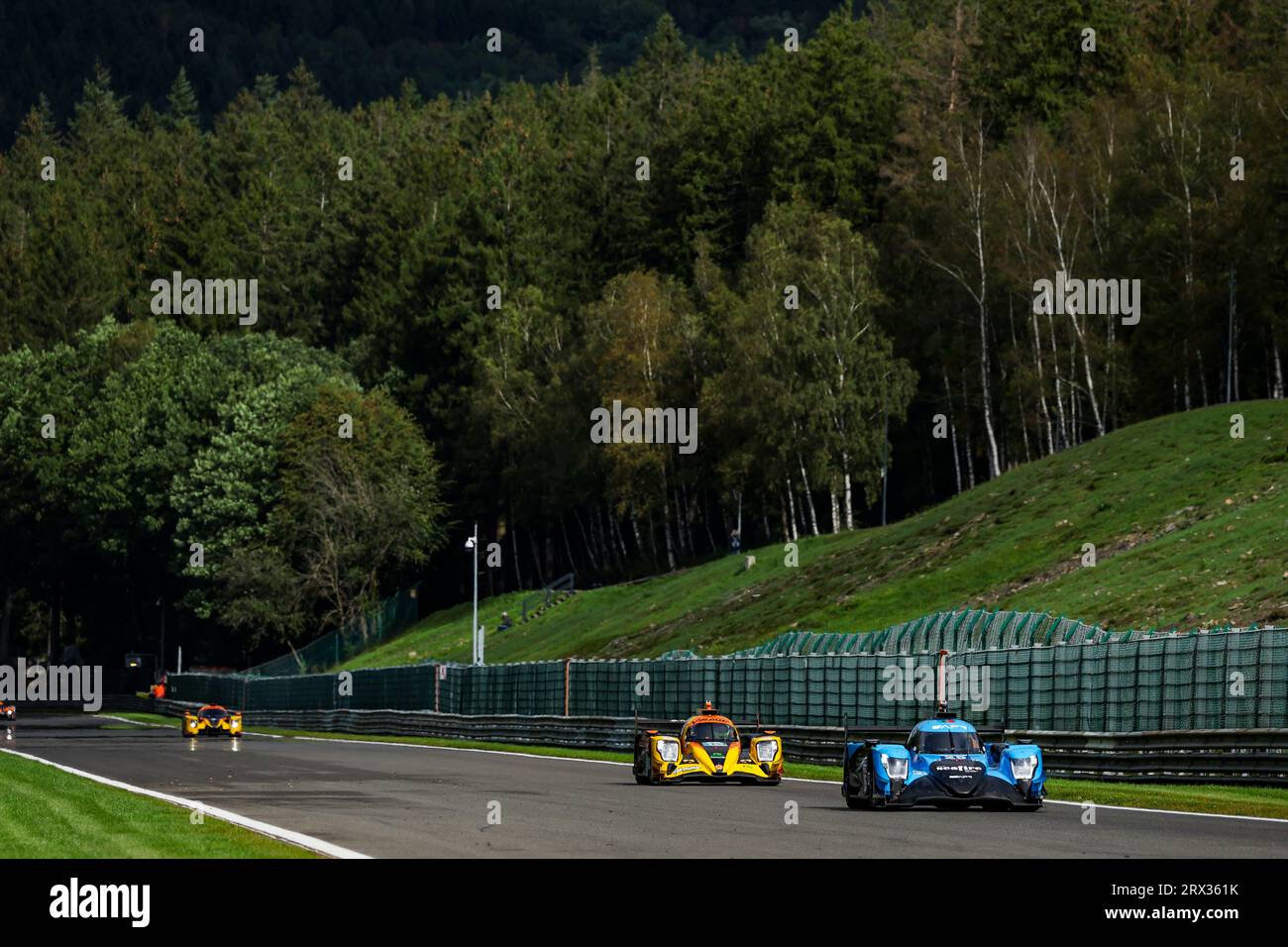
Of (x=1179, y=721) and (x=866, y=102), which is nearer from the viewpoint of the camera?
(x=1179, y=721)

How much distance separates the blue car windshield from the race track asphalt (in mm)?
824

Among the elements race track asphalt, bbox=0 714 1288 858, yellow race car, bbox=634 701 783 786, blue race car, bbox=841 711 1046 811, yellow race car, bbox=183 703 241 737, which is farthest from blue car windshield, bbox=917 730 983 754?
yellow race car, bbox=183 703 241 737

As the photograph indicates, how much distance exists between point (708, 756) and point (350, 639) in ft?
265

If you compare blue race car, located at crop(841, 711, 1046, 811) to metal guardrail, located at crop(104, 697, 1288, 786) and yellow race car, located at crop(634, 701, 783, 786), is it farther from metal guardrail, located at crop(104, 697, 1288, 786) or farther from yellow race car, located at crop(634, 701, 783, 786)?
yellow race car, located at crop(634, 701, 783, 786)

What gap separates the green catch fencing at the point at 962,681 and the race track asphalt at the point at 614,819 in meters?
5.07

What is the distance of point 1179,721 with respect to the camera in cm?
3122

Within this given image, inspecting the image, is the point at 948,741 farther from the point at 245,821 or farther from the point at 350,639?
the point at 350,639

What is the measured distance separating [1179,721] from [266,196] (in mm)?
141696

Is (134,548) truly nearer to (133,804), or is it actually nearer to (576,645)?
(576,645)

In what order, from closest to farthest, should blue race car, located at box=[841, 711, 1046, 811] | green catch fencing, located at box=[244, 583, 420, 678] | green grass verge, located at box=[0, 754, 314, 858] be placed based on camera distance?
green grass verge, located at box=[0, 754, 314, 858] → blue race car, located at box=[841, 711, 1046, 811] → green catch fencing, located at box=[244, 583, 420, 678]

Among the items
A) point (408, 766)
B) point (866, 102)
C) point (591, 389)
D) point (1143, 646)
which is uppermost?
point (866, 102)

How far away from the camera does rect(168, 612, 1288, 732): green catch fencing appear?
30.6m

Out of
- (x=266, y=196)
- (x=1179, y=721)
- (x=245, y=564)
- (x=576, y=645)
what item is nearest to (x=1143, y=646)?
(x=1179, y=721)

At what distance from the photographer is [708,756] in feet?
105
